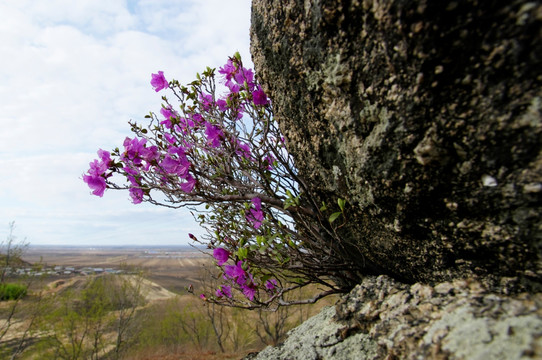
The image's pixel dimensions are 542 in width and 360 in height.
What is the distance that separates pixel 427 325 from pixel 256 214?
54.1 inches

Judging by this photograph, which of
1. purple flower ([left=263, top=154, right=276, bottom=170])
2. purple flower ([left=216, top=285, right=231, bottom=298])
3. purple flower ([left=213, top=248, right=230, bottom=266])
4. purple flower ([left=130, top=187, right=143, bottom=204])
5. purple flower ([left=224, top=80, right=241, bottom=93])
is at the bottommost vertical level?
purple flower ([left=216, top=285, right=231, bottom=298])

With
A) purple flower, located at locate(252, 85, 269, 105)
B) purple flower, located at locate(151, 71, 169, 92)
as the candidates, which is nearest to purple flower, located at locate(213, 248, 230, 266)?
purple flower, located at locate(252, 85, 269, 105)

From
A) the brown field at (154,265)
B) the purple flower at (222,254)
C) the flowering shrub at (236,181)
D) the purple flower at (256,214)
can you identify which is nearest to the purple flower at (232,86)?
the flowering shrub at (236,181)

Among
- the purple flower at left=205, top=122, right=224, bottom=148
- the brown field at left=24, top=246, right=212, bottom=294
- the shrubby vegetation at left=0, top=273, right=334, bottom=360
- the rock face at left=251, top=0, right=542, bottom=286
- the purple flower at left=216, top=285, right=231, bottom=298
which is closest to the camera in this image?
the rock face at left=251, top=0, right=542, bottom=286

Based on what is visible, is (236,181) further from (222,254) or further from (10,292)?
(10,292)

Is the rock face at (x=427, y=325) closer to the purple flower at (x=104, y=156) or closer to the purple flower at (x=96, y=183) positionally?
the purple flower at (x=96, y=183)

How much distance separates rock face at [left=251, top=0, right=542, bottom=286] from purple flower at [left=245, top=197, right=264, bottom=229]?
65cm

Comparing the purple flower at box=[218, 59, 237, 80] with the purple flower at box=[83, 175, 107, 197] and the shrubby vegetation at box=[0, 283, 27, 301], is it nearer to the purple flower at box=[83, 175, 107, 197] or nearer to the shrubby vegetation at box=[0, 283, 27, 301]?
the purple flower at box=[83, 175, 107, 197]

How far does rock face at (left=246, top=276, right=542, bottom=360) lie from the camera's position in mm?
1027

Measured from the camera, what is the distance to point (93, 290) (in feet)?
73.2

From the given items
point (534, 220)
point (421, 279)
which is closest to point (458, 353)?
point (534, 220)

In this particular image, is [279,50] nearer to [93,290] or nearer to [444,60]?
[444,60]

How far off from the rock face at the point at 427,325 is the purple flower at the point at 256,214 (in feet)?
2.84

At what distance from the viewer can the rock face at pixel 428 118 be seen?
1.00 meters
